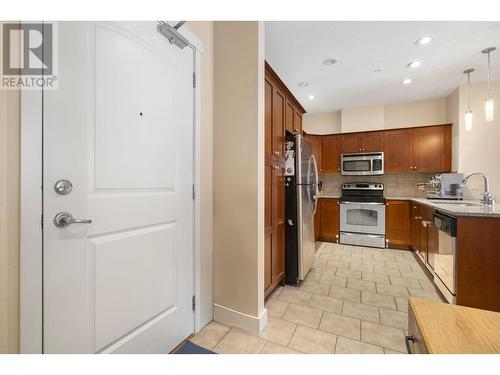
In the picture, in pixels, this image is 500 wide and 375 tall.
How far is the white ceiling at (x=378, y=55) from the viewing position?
214cm

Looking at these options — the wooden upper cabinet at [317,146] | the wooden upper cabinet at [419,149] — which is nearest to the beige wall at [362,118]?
the wooden upper cabinet at [419,149]

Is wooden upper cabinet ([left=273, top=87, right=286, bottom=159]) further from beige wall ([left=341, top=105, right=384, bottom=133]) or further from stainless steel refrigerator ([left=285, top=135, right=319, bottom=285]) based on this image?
beige wall ([left=341, top=105, right=384, bottom=133])

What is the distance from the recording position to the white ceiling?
2.14 metres

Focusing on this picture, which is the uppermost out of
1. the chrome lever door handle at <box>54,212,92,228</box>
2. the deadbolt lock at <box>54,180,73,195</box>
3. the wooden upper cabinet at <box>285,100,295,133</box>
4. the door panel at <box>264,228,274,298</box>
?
the wooden upper cabinet at <box>285,100,295,133</box>

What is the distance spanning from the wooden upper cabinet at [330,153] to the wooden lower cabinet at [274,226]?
239cm

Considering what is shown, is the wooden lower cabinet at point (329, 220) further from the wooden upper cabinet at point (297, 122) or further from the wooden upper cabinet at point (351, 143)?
the wooden upper cabinet at point (297, 122)

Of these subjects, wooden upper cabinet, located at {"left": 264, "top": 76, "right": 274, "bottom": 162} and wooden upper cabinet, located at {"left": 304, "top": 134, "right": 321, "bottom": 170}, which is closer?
wooden upper cabinet, located at {"left": 264, "top": 76, "right": 274, "bottom": 162}

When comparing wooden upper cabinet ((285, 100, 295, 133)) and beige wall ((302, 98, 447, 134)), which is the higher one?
beige wall ((302, 98, 447, 134))

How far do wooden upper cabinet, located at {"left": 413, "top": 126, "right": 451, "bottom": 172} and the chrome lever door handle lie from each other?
183 inches

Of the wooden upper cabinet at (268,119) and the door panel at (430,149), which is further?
the door panel at (430,149)

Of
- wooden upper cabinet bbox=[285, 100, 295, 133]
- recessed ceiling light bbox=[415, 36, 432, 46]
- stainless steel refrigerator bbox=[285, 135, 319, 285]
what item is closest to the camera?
recessed ceiling light bbox=[415, 36, 432, 46]

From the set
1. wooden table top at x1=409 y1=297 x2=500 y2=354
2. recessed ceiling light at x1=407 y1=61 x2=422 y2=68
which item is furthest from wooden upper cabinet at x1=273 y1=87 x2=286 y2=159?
recessed ceiling light at x1=407 y1=61 x2=422 y2=68

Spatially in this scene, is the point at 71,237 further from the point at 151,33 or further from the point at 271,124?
the point at 271,124

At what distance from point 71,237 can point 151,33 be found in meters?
1.18
